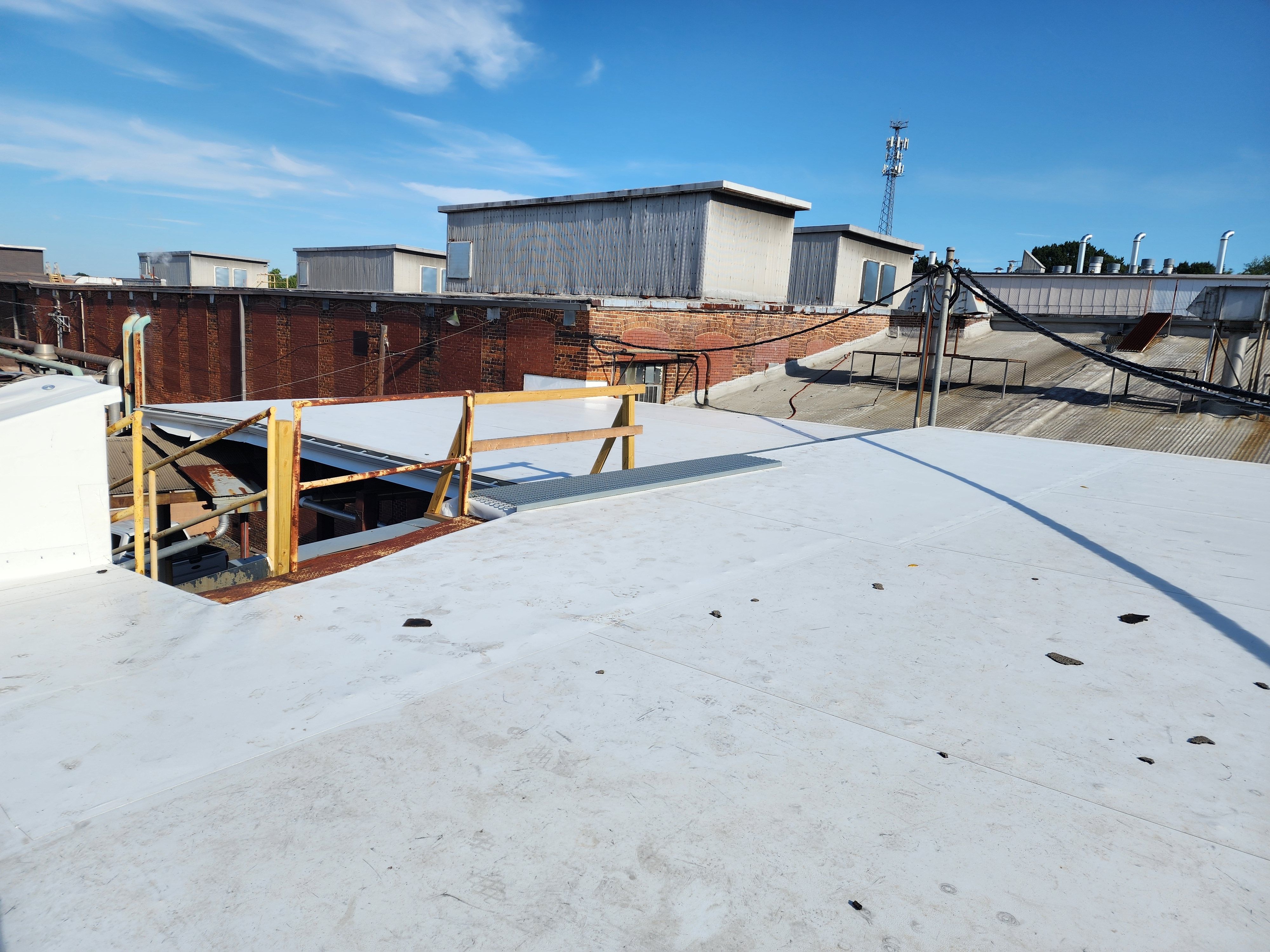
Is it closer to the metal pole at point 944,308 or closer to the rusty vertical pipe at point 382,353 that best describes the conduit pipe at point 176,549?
the metal pole at point 944,308

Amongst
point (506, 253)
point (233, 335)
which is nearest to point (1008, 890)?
point (506, 253)

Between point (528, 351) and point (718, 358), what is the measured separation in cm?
428

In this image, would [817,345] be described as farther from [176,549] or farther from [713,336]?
[176,549]

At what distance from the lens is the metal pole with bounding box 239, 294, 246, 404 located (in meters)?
26.9

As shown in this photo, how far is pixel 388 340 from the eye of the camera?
21.8 meters

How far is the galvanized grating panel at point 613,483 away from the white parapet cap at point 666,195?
1373cm

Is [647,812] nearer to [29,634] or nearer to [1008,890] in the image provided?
[1008,890]

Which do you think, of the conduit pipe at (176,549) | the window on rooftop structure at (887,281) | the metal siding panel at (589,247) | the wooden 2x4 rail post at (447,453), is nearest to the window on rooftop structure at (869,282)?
the window on rooftop structure at (887,281)

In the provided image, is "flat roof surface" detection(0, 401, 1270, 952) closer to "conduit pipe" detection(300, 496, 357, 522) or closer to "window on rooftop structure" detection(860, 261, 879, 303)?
"conduit pipe" detection(300, 496, 357, 522)

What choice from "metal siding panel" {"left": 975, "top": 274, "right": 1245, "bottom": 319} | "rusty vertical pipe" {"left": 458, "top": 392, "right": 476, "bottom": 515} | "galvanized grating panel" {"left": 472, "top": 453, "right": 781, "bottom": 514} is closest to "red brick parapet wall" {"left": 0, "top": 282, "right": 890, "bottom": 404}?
"galvanized grating panel" {"left": 472, "top": 453, "right": 781, "bottom": 514}

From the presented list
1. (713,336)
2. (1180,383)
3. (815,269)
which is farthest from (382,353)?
(1180,383)

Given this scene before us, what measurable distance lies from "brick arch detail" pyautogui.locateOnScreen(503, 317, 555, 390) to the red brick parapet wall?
0.09 feet

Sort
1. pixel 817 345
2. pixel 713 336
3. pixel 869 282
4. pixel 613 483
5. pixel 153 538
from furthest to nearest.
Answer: pixel 869 282, pixel 817 345, pixel 713 336, pixel 613 483, pixel 153 538

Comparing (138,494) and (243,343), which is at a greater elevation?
(243,343)
